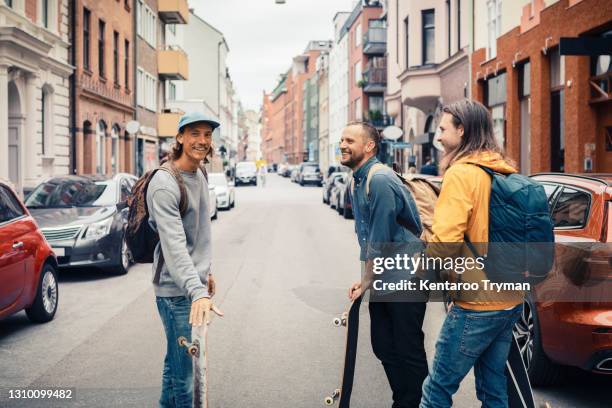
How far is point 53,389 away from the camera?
17.9ft

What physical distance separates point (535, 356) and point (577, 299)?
73 centimetres

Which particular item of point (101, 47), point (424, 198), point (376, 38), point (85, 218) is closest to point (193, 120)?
point (424, 198)

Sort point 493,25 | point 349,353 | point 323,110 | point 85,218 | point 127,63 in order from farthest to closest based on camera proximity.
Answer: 1. point 323,110
2. point 127,63
3. point 493,25
4. point 85,218
5. point 349,353

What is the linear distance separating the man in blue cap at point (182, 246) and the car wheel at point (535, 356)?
255 cm

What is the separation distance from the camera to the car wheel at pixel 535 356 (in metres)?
5.29

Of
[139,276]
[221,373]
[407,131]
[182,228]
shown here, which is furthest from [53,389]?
[407,131]

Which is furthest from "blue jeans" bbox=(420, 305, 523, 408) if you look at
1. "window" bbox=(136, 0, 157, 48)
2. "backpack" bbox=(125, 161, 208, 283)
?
"window" bbox=(136, 0, 157, 48)

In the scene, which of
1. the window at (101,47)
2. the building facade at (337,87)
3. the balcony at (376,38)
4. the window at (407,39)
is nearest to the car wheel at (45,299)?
the window at (101,47)

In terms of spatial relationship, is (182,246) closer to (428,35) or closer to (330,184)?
(330,184)

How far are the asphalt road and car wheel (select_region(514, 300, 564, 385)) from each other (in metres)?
0.11

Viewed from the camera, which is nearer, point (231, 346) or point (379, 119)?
point (231, 346)

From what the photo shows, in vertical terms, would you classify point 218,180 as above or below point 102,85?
below

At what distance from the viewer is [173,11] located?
44750mm

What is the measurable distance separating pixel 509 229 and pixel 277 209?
2547cm
